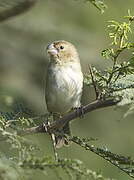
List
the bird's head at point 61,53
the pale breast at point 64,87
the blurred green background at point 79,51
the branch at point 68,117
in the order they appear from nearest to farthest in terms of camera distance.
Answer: the branch at point 68,117 → the pale breast at point 64,87 → the bird's head at point 61,53 → the blurred green background at point 79,51

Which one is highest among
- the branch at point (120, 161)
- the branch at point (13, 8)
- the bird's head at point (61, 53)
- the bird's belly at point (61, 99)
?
the branch at point (13, 8)

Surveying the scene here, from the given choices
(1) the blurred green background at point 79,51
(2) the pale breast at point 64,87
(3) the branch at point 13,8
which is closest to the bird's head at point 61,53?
(2) the pale breast at point 64,87

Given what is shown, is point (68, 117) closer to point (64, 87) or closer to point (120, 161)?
point (120, 161)

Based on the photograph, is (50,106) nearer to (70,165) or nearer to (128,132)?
(128,132)

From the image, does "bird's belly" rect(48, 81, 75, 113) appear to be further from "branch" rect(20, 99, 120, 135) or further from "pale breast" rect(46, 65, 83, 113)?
"branch" rect(20, 99, 120, 135)

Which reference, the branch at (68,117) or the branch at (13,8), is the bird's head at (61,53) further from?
the branch at (13,8)

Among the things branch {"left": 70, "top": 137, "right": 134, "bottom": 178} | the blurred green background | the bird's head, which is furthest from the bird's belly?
branch {"left": 70, "top": 137, "right": 134, "bottom": 178}

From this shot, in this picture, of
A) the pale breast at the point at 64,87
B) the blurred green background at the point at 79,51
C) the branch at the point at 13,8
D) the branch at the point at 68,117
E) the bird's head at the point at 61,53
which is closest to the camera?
the branch at the point at 13,8
